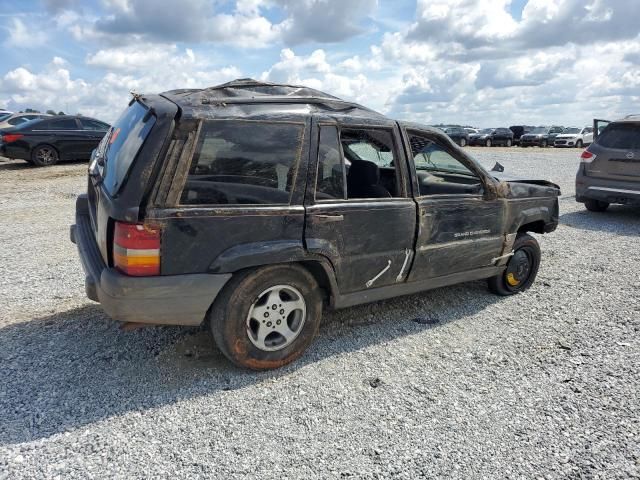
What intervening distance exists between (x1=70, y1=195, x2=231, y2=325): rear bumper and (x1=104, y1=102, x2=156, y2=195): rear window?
0.58 m

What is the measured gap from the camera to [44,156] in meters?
14.5

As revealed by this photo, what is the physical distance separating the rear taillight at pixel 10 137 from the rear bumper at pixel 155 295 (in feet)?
43.4

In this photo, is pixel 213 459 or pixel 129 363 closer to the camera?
pixel 213 459

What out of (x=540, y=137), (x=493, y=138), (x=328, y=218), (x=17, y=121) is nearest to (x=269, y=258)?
(x=328, y=218)

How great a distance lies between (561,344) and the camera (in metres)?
3.91

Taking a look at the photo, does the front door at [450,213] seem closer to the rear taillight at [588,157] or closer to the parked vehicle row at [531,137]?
the rear taillight at [588,157]

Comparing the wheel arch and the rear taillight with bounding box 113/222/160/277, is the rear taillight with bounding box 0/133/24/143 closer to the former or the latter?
the rear taillight with bounding box 113/222/160/277

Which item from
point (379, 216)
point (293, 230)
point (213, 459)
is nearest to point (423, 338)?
point (379, 216)

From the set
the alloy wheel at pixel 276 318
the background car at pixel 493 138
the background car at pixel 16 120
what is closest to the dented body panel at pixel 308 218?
the alloy wheel at pixel 276 318

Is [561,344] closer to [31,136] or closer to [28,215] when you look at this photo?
[28,215]

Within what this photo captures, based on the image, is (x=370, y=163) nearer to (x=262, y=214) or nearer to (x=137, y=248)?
(x=262, y=214)

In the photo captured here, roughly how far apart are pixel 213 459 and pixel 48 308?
8.66 ft

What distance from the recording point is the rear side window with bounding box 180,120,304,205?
2984mm

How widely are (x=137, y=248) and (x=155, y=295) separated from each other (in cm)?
31
